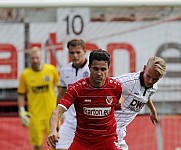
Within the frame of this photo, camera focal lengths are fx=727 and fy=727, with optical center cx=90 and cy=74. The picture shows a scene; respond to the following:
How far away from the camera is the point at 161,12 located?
11188 millimetres

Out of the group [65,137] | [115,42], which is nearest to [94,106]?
[65,137]

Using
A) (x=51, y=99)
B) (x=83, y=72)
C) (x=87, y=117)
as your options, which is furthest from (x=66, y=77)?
(x=51, y=99)

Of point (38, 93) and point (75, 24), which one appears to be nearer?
point (38, 93)

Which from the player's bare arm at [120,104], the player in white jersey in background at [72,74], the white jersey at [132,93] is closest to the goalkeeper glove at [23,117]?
the player in white jersey in background at [72,74]

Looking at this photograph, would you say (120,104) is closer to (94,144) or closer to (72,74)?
(94,144)

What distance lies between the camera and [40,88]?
1101 cm

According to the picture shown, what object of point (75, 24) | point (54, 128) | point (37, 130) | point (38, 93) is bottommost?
point (37, 130)

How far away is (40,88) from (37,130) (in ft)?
2.09

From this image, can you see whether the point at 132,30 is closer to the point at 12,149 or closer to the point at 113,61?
the point at 113,61

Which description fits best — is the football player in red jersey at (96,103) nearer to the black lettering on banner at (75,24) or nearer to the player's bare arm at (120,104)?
the player's bare arm at (120,104)

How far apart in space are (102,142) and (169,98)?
502cm

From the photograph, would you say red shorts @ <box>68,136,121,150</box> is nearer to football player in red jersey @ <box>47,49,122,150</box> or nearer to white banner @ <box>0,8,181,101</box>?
football player in red jersey @ <box>47,49,122,150</box>

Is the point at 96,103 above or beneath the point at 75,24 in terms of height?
beneath

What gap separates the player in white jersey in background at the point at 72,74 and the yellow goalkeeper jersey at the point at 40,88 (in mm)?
2587
